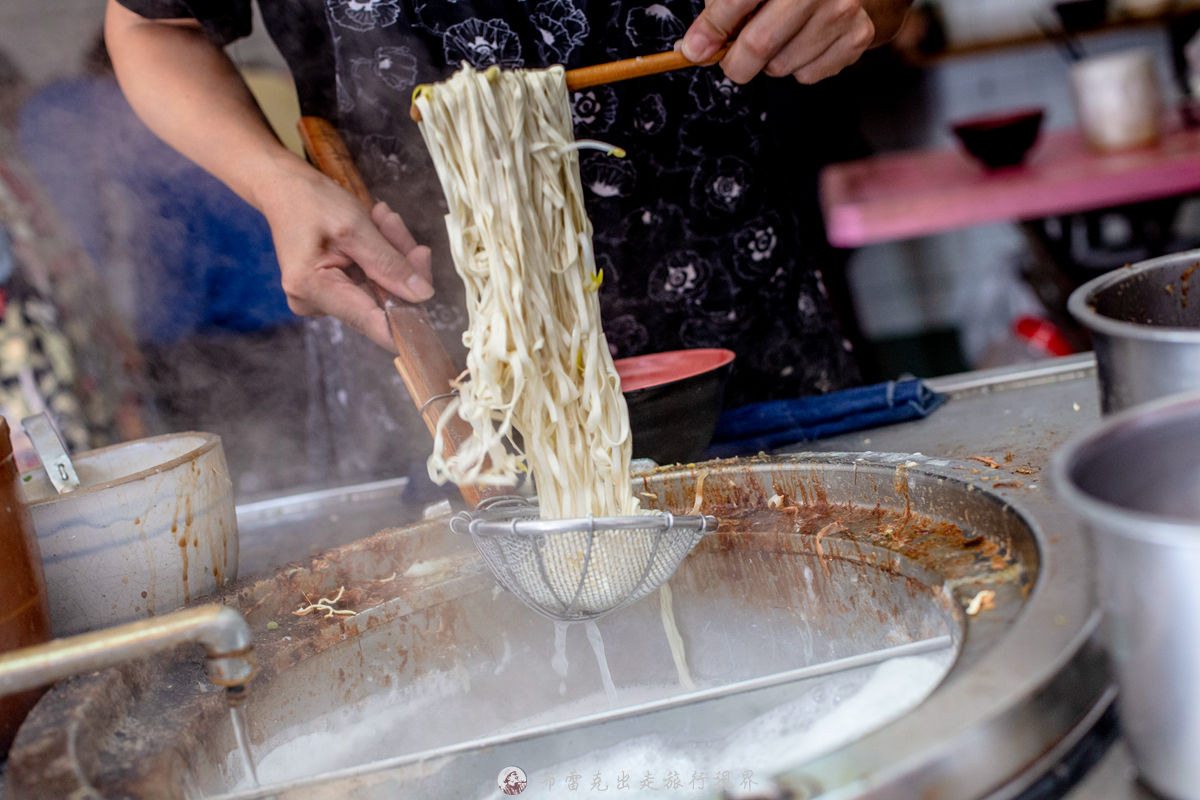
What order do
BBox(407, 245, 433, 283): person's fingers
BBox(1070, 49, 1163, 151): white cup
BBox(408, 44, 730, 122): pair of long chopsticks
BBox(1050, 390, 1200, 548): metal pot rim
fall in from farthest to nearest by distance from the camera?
BBox(1070, 49, 1163, 151): white cup < BBox(407, 245, 433, 283): person's fingers < BBox(408, 44, 730, 122): pair of long chopsticks < BBox(1050, 390, 1200, 548): metal pot rim

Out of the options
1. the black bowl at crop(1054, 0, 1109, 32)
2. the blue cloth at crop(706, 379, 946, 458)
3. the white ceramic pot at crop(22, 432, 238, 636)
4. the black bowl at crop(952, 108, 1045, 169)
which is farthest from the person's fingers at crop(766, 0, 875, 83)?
the black bowl at crop(1054, 0, 1109, 32)

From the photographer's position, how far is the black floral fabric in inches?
80.4

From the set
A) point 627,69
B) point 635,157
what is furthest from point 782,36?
point 635,157

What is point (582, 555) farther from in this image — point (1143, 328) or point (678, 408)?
point (1143, 328)

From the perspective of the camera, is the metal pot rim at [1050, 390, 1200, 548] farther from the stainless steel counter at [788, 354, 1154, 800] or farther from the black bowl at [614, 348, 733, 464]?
the black bowl at [614, 348, 733, 464]

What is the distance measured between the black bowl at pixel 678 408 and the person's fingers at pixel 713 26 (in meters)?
0.53

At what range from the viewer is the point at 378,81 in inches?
82.7

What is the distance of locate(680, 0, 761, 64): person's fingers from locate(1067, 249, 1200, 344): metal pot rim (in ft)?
2.15

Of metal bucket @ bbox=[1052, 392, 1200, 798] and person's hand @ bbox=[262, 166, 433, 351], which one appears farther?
person's hand @ bbox=[262, 166, 433, 351]

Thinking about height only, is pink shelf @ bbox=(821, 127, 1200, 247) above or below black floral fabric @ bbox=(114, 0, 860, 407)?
below

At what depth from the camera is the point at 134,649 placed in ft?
3.18

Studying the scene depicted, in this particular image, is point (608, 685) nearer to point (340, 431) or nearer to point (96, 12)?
point (340, 431)

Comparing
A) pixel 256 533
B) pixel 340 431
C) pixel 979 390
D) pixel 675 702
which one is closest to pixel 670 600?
pixel 675 702

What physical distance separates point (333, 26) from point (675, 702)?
1635mm
